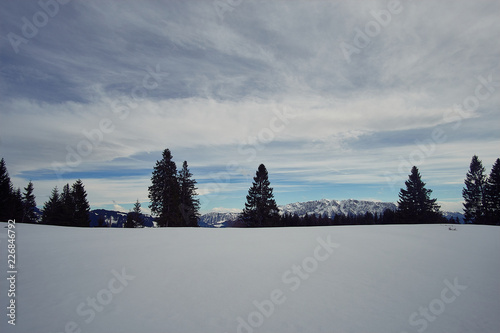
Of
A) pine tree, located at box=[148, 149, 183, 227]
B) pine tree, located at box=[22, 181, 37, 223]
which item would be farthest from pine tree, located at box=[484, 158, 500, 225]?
pine tree, located at box=[22, 181, 37, 223]

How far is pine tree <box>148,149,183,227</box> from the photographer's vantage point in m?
34.9

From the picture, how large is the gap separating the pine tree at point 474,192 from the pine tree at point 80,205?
72.3 meters

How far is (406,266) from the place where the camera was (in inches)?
324

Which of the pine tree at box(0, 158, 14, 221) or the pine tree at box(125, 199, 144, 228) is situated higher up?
the pine tree at box(0, 158, 14, 221)

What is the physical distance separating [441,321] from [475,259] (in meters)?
5.80

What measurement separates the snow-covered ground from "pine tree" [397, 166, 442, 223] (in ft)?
118

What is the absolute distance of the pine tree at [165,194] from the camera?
34906mm

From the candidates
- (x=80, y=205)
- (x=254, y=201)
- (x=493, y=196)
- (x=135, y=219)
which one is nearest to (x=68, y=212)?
(x=80, y=205)

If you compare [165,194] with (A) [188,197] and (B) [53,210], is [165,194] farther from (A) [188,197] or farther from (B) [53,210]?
(B) [53,210]

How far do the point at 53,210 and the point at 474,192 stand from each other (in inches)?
3280

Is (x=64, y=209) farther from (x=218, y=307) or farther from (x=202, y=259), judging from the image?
(x=218, y=307)

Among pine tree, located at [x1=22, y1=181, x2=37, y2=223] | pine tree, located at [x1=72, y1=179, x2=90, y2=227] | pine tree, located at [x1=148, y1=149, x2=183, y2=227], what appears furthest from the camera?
pine tree, located at [x1=22, y1=181, x2=37, y2=223]

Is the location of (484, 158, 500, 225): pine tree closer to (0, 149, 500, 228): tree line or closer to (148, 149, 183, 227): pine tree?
(0, 149, 500, 228): tree line

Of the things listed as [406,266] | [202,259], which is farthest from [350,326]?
[202,259]
